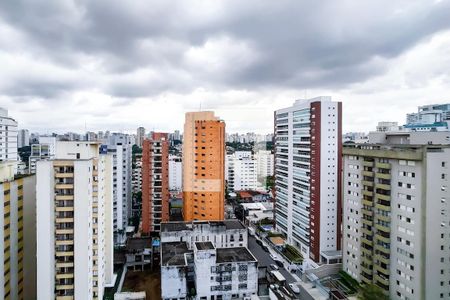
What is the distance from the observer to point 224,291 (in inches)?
1235

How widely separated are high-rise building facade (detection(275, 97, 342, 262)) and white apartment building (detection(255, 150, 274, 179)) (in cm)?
4882

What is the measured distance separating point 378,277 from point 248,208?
35.0 m

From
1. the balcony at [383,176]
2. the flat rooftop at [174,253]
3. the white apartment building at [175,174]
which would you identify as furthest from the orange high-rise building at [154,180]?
the white apartment building at [175,174]

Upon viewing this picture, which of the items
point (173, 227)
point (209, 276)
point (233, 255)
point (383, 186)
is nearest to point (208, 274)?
point (209, 276)

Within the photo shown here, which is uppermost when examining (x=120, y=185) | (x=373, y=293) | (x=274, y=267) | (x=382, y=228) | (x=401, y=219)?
(x=120, y=185)

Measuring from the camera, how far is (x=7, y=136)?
5584cm

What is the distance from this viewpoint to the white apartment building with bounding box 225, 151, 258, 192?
84.1 meters

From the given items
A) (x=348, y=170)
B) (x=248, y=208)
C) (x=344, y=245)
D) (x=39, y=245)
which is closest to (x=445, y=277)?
(x=344, y=245)

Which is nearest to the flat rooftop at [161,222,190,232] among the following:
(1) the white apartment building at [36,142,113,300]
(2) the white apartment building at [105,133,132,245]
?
(2) the white apartment building at [105,133,132,245]

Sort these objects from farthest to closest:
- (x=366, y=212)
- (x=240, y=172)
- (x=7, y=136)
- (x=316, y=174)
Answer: (x=240, y=172) < (x=7, y=136) < (x=316, y=174) < (x=366, y=212)

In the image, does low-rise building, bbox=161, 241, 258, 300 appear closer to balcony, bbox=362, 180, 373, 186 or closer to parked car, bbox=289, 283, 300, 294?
parked car, bbox=289, 283, 300, 294

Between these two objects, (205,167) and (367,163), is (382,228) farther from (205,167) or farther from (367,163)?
(205,167)

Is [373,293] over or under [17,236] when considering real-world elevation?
under

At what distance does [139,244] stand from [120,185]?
11022mm
